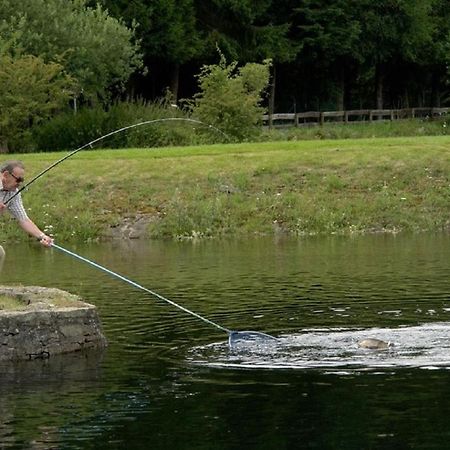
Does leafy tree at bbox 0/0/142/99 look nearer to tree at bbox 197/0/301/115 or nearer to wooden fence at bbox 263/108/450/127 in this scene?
wooden fence at bbox 263/108/450/127

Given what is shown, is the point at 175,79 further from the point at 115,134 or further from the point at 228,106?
the point at 228,106

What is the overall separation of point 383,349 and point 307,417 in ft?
12.3

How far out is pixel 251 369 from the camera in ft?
49.7

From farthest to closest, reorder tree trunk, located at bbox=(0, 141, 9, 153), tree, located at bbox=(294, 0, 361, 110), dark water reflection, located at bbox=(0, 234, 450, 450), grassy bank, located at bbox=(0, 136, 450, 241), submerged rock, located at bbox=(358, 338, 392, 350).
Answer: tree, located at bbox=(294, 0, 361, 110) < tree trunk, located at bbox=(0, 141, 9, 153) < grassy bank, located at bbox=(0, 136, 450, 241) < submerged rock, located at bbox=(358, 338, 392, 350) < dark water reflection, located at bbox=(0, 234, 450, 450)

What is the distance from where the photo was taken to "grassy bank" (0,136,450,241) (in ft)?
117

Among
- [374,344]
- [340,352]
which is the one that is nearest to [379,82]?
[374,344]

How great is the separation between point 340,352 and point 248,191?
71.7 ft

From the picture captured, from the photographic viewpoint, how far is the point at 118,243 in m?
34.2

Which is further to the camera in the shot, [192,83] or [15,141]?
[192,83]

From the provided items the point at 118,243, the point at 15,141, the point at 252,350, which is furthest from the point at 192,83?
the point at 252,350

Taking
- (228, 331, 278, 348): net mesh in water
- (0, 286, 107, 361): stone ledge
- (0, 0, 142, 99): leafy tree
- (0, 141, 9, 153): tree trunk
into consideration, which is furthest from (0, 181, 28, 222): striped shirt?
(0, 0, 142, 99): leafy tree

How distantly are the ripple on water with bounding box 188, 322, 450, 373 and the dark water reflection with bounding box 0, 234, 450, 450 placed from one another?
21mm

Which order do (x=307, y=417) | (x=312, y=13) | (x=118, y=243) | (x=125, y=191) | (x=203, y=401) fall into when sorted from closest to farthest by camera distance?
(x=307, y=417), (x=203, y=401), (x=118, y=243), (x=125, y=191), (x=312, y=13)

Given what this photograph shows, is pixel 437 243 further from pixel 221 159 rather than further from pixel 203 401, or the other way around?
pixel 203 401
